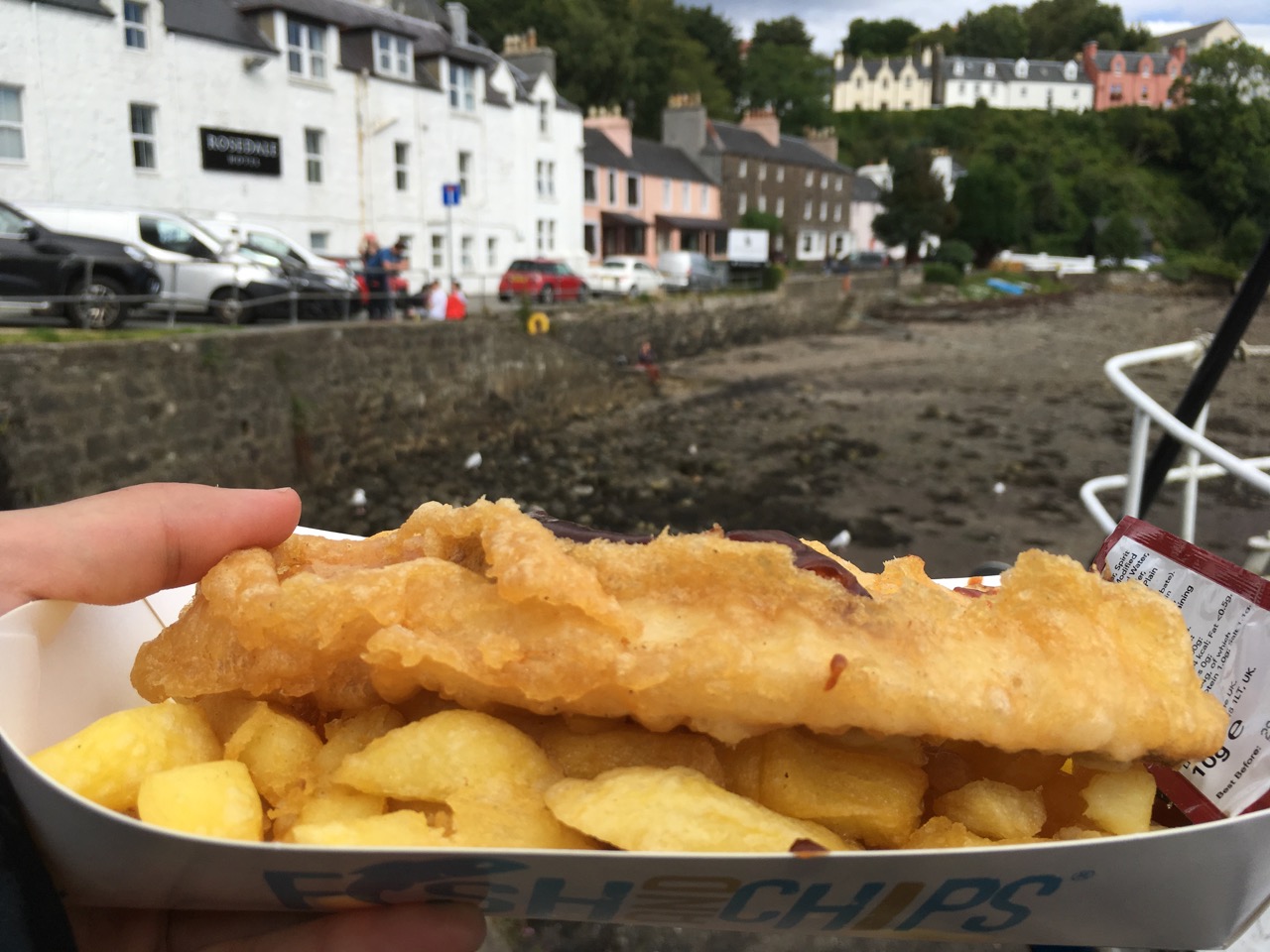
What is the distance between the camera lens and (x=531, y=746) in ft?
4.99

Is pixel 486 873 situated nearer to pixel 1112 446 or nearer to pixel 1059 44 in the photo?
pixel 1112 446

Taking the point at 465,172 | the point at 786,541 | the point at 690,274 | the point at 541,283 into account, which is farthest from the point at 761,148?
the point at 786,541

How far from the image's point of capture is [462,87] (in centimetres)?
3553

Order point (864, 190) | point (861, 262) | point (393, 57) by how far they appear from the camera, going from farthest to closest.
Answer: point (864, 190) < point (861, 262) < point (393, 57)

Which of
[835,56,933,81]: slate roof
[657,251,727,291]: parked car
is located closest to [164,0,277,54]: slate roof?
[657,251,727,291]: parked car

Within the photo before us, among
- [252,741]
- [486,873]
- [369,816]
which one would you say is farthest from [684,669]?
[252,741]

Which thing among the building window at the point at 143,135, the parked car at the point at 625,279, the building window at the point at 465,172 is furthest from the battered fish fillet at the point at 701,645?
the parked car at the point at 625,279

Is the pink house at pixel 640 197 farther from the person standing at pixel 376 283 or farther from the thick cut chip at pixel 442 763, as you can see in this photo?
the thick cut chip at pixel 442 763

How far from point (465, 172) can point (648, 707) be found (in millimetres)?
38148

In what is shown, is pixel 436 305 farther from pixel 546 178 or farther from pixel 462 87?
pixel 546 178

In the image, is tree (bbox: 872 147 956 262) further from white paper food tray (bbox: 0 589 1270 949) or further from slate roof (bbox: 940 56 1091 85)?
white paper food tray (bbox: 0 589 1270 949)

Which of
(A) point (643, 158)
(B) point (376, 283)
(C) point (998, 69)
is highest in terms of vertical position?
(C) point (998, 69)

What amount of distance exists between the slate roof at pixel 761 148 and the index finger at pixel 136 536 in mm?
65920

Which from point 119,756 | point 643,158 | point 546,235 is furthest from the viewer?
point 643,158
